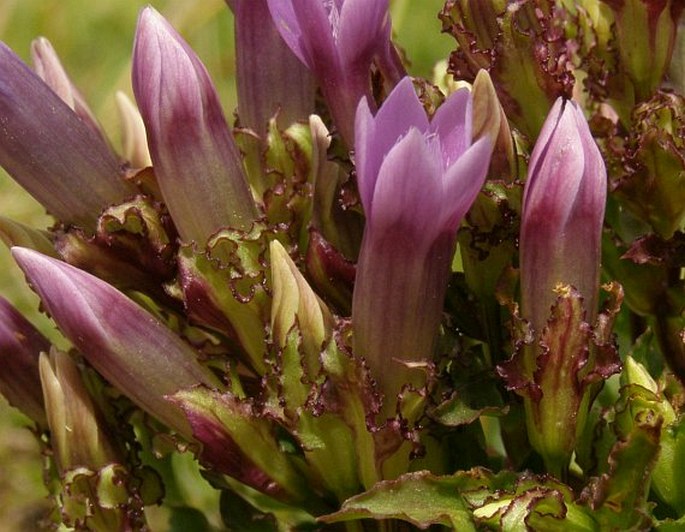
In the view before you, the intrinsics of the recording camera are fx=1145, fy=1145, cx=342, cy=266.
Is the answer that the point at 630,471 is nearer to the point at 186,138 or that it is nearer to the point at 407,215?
the point at 407,215

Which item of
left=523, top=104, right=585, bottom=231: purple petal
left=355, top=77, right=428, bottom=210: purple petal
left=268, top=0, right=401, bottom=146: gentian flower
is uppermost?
left=268, top=0, right=401, bottom=146: gentian flower

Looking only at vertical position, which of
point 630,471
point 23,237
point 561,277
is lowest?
point 630,471

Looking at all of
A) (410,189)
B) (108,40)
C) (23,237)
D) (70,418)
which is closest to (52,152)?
(23,237)

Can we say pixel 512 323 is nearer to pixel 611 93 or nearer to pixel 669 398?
pixel 669 398

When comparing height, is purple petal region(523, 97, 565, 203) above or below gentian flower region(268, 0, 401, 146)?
below

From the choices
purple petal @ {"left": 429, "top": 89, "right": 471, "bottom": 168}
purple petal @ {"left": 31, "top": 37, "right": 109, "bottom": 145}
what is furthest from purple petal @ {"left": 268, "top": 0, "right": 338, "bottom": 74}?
purple petal @ {"left": 31, "top": 37, "right": 109, "bottom": 145}

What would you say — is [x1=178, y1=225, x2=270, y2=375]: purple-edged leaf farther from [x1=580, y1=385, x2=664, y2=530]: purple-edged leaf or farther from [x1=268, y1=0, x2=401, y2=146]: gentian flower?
[x1=580, y1=385, x2=664, y2=530]: purple-edged leaf
